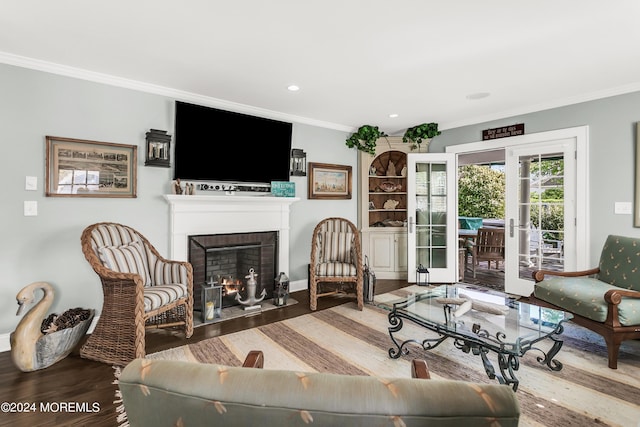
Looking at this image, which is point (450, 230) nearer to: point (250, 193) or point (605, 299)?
point (605, 299)

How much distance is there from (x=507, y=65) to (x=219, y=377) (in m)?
3.27

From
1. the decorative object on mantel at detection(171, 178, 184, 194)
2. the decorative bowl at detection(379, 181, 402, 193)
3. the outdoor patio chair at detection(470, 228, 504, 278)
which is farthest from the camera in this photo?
the outdoor patio chair at detection(470, 228, 504, 278)

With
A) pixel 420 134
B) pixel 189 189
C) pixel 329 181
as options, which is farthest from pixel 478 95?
pixel 189 189

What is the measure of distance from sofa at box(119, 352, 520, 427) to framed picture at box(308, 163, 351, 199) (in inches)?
155

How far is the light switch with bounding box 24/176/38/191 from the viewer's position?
8.74ft

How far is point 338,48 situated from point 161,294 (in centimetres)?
242

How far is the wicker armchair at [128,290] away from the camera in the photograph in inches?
92.9

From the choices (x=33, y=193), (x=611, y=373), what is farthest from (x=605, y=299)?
(x=33, y=193)

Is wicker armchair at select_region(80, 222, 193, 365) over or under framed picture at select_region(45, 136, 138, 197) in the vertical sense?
under

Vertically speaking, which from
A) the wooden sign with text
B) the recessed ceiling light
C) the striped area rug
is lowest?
the striped area rug

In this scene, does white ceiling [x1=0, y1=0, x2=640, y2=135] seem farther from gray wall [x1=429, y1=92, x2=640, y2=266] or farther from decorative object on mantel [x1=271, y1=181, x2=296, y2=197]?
decorative object on mantel [x1=271, y1=181, x2=296, y2=197]

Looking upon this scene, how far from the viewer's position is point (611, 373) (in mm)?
2266

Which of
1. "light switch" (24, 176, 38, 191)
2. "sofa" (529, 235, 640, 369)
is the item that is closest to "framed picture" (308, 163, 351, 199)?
"sofa" (529, 235, 640, 369)

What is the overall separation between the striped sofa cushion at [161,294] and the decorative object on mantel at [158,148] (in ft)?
4.18
